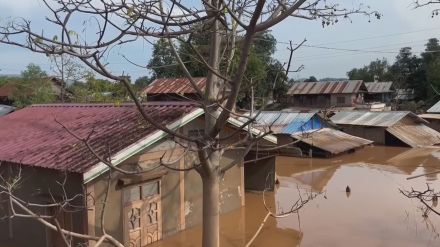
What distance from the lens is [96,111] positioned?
45.5 ft

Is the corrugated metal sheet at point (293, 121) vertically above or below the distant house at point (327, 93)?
below

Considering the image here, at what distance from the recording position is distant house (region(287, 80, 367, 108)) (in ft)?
155

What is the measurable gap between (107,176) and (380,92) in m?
50.2

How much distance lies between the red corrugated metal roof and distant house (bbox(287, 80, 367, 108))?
3406 cm

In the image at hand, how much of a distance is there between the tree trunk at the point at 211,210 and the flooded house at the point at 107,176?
301cm

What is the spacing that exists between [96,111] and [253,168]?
21.4 feet

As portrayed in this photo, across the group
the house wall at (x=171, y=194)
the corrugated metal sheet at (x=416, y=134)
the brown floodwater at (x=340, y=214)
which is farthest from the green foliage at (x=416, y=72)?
the house wall at (x=171, y=194)

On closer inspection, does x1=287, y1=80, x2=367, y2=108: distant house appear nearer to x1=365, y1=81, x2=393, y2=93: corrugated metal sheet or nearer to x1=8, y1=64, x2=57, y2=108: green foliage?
x1=365, y1=81, x2=393, y2=93: corrugated metal sheet

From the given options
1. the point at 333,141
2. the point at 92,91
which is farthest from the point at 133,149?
the point at 333,141

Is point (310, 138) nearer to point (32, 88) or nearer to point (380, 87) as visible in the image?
point (32, 88)

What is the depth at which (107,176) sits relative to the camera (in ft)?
33.4

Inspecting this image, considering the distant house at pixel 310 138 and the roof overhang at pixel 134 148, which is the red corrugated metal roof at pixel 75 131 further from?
the distant house at pixel 310 138

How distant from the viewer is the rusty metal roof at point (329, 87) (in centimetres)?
4709

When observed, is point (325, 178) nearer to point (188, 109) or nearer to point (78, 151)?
point (188, 109)
